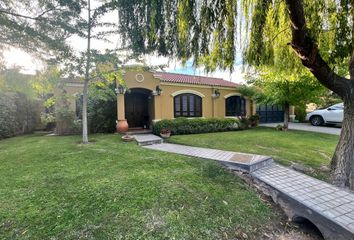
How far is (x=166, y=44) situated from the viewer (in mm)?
4094

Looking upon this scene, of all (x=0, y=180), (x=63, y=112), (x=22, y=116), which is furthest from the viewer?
(x=22, y=116)

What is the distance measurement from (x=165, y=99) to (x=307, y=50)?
11012mm

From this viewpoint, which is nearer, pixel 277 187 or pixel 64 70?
pixel 277 187

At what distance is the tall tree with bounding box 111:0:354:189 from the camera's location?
3699mm

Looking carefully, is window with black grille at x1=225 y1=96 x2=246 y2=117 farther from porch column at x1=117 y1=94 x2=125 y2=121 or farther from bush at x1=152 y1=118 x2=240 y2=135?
porch column at x1=117 y1=94 x2=125 y2=121

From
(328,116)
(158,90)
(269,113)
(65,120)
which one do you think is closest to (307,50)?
(158,90)

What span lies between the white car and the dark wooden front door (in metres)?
14.9

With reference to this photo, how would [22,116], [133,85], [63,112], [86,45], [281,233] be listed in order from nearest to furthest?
1. [281,233]
2. [86,45]
3. [63,112]
4. [133,85]
5. [22,116]

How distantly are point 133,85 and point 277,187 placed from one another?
10.6m

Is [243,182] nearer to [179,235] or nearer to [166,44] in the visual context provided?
[179,235]

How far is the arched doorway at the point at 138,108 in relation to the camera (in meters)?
15.2

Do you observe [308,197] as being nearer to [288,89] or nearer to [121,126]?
[121,126]

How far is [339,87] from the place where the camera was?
16.1 feet

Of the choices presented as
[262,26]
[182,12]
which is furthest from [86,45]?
[262,26]
